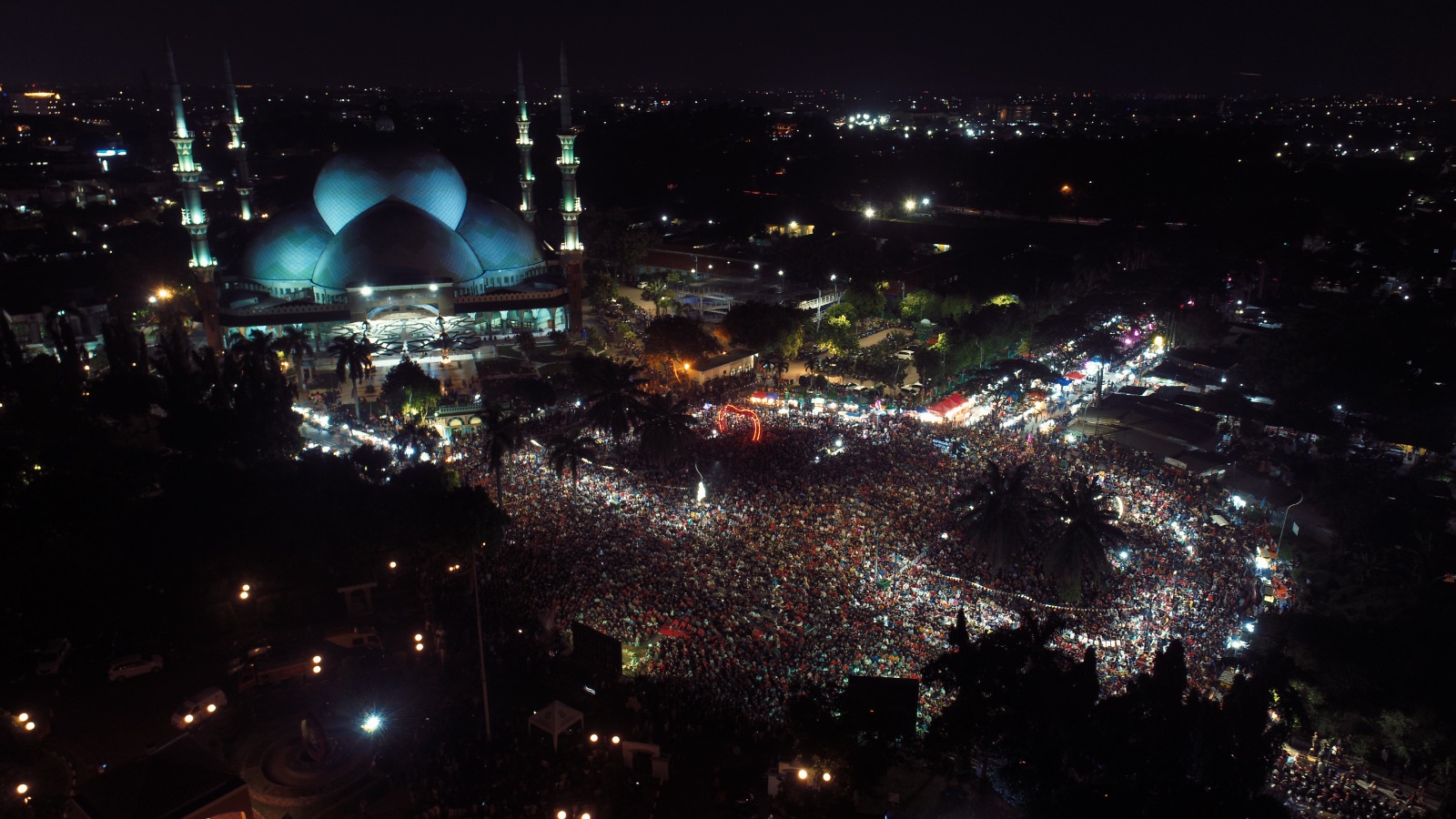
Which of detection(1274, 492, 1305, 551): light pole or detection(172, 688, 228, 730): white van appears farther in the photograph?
detection(1274, 492, 1305, 551): light pole

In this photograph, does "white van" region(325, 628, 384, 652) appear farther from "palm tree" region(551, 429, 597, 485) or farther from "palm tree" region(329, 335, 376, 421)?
"palm tree" region(329, 335, 376, 421)

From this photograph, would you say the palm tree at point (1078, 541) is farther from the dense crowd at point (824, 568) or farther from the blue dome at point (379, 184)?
the blue dome at point (379, 184)

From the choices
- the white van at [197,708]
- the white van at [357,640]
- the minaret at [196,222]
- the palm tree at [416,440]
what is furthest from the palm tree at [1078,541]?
the minaret at [196,222]

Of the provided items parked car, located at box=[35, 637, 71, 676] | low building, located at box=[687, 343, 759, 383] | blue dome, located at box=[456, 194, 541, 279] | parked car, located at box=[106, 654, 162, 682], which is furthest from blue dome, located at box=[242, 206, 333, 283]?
parked car, located at box=[106, 654, 162, 682]

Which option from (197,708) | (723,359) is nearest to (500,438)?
(197,708)

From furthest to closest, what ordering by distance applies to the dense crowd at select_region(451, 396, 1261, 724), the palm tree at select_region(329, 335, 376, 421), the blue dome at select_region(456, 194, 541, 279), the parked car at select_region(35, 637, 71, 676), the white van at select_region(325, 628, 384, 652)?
the blue dome at select_region(456, 194, 541, 279) < the palm tree at select_region(329, 335, 376, 421) < the white van at select_region(325, 628, 384, 652) < the parked car at select_region(35, 637, 71, 676) < the dense crowd at select_region(451, 396, 1261, 724)

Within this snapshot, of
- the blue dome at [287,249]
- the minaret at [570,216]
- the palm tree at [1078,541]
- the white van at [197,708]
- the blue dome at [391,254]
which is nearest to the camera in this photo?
the white van at [197,708]
